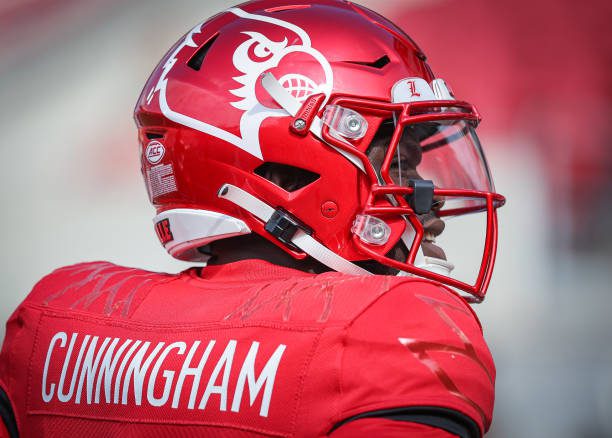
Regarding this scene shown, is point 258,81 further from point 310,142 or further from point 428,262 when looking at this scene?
point 428,262

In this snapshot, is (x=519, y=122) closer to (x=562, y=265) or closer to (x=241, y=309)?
(x=562, y=265)

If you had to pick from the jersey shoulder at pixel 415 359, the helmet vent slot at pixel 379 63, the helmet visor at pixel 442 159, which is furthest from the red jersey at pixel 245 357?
the helmet vent slot at pixel 379 63

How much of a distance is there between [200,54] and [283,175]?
10.1 inches

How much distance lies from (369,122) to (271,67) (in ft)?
0.55

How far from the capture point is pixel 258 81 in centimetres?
118

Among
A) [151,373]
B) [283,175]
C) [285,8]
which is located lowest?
[151,373]

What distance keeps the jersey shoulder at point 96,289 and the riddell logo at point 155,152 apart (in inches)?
7.0

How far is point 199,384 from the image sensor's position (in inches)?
36.7

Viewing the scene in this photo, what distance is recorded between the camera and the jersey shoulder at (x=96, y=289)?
43.8 inches

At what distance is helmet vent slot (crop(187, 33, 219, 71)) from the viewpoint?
1.25 meters

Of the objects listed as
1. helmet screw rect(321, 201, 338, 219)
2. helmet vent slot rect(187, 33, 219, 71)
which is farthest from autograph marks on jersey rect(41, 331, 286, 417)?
helmet vent slot rect(187, 33, 219, 71)

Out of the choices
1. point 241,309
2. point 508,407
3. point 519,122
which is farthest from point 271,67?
point 508,407

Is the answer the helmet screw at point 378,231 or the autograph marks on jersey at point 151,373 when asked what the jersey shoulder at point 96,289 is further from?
the helmet screw at point 378,231

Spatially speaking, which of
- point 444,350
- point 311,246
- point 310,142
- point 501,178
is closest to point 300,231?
point 311,246
